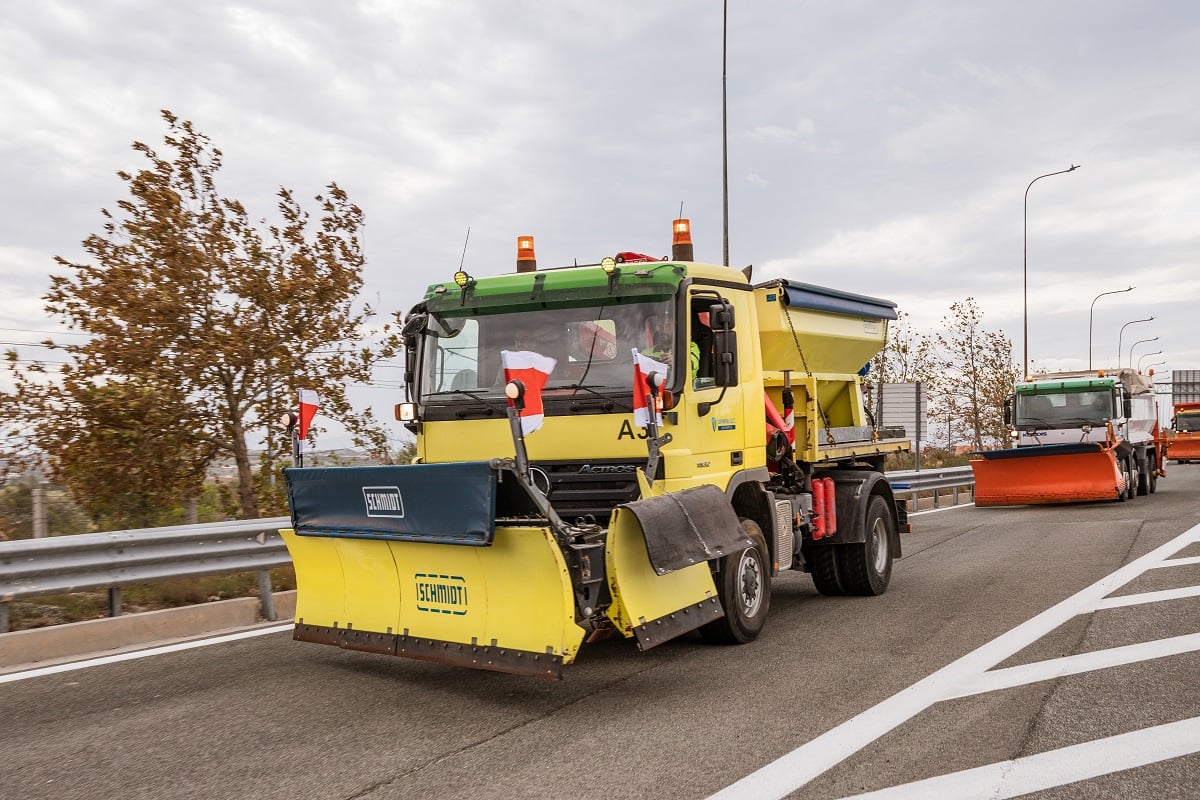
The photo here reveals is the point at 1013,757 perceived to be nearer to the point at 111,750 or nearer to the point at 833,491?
the point at 111,750

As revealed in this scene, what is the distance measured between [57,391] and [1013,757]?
33.8ft

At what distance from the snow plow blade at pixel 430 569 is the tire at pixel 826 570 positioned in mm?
4409

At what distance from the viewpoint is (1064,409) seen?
67.8ft

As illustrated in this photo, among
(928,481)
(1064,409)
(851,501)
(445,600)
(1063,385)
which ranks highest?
(1063,385)

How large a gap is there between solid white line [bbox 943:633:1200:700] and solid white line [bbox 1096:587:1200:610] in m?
1.31

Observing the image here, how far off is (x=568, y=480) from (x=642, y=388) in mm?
973

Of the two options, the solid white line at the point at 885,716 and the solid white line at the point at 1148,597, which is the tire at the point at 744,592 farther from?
the solid white line at the point at 1148,597

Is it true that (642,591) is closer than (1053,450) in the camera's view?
Yes

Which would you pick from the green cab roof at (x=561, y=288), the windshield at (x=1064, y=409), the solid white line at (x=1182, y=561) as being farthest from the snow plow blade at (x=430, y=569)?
the windshield at (x=1064, y=409)

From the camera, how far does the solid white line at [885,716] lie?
4172mm

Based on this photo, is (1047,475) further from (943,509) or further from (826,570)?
(826,570)

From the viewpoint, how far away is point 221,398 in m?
12.2

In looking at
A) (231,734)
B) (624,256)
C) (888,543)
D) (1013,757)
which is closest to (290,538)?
(231,734)

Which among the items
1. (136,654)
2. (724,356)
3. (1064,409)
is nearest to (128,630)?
(136,654)
